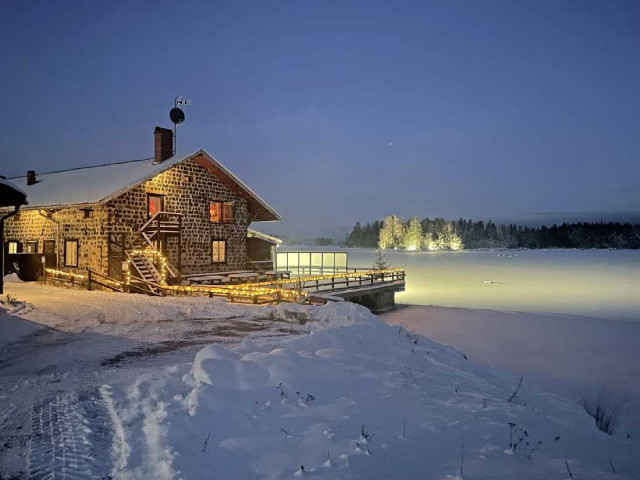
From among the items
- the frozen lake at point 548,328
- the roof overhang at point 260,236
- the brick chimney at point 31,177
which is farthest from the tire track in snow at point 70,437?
the brick chimney at point 31,177

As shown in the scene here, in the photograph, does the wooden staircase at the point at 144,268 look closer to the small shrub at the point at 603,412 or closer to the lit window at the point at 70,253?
the lit window at the point at 70,253

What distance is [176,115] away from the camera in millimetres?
27734

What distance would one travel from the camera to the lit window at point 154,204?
2327 centimetres

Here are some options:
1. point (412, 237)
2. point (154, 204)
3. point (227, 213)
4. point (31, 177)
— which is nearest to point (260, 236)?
point (227, 213)

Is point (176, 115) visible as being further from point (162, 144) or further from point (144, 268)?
point (144, 268)

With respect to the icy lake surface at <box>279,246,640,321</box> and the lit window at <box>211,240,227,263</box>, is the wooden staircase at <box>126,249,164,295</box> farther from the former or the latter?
the icy lake surface at <box>279,246,640,321</box>

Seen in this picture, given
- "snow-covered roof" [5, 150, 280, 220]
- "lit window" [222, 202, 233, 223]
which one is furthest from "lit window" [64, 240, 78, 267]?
"lit window" [222, 202, 233, 223]

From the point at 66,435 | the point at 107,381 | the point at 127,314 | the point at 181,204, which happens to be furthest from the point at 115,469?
the point at 181,204

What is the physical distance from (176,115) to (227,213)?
6791 millimetres

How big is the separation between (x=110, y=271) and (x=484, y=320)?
1863 centimetres

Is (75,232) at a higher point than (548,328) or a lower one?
higher

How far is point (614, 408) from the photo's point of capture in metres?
10.3

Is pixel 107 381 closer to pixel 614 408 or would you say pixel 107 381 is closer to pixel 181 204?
pixel 614 408

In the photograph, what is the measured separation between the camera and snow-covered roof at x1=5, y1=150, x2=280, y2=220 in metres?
22.0
